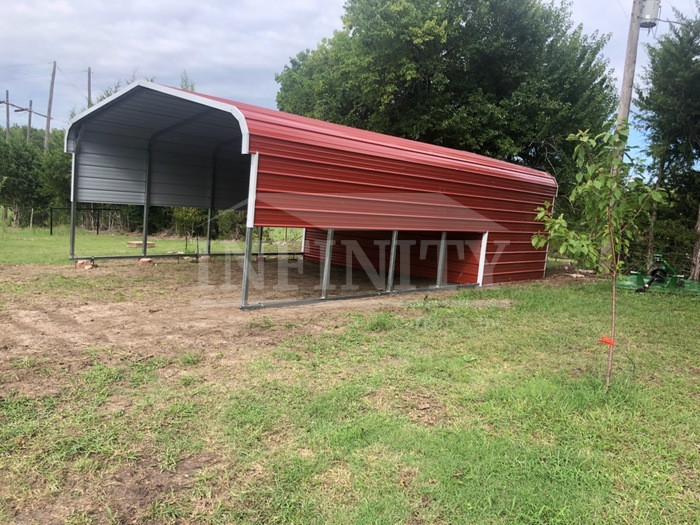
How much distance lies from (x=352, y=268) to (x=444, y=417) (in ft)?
31.2

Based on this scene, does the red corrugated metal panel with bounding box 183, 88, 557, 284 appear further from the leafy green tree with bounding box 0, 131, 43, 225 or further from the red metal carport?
the leafy green tree with bounding box 0, 131, 43, 225

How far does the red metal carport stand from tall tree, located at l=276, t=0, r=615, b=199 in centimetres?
551

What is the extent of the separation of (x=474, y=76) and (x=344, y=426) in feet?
59.1

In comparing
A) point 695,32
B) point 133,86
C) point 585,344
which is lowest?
point 585,344

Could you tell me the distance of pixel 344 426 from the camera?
3.48m

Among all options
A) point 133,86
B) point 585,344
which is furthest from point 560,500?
point 133,86

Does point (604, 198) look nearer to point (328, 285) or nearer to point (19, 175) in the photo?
point (328, 285)

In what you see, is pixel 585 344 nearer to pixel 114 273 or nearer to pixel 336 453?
pixel 336 453

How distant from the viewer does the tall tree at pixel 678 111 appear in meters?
12.1

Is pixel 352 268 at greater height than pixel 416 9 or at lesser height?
lesser

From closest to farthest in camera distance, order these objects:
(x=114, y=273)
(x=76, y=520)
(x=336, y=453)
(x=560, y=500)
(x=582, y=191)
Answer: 1. (x=76, y=520)
2. (x=560, y=500)
3. (x=336, y=453)
4. (x=582, y=191)
5. (x=114, y=273)

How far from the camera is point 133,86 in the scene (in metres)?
8.55

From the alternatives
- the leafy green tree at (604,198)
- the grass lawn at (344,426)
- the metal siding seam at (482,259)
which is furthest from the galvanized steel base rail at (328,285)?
the leafy green tree at (604,198)

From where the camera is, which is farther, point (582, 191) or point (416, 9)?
point (416, 9)
